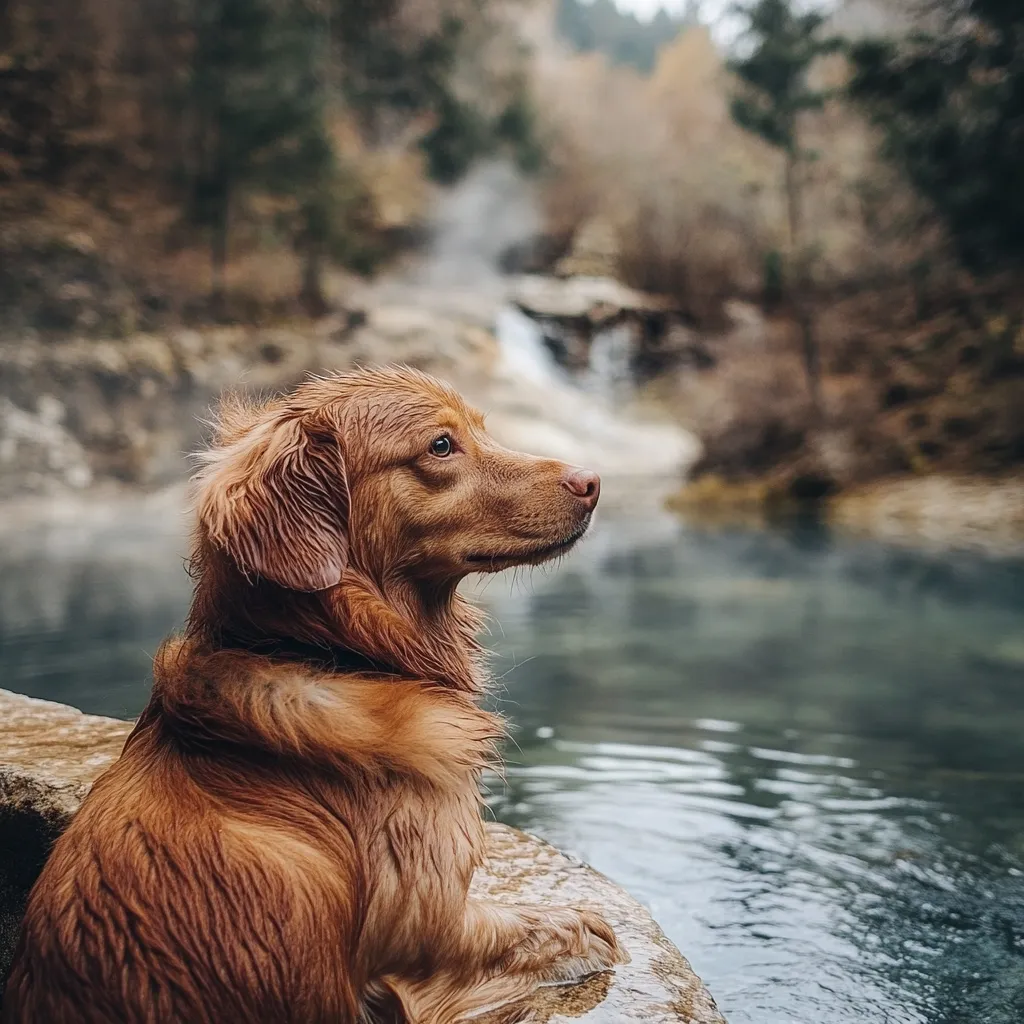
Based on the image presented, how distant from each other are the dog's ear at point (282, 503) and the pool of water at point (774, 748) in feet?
6.66

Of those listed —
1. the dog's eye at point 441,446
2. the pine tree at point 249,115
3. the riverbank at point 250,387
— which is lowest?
the dog's eye at point 441,446

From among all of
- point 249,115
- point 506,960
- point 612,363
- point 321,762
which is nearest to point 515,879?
point 506,960

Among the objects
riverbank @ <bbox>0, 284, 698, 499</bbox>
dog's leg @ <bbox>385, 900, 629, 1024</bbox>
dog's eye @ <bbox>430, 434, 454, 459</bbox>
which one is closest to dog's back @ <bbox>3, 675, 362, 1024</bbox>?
dog's leg @ <bbox>385, 900, 629, 1024</bbox>

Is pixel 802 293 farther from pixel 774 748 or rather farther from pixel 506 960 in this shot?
pixel 506 960

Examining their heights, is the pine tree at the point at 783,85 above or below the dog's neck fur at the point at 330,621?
above

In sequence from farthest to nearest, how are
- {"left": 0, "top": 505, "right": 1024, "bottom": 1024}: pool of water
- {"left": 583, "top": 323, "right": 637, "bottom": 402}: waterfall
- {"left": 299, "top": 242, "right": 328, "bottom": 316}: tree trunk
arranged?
{"left": 583, "top": 323, "right": 637, "bottom": 402}: waterfall → {"left": 299, "top": 242, "right": 328, "bottom": 316}: tree trunk → {"left": 0, "top": 505, "right": 1024, "bottom": 1024}: pool of water

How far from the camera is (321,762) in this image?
7.75ft

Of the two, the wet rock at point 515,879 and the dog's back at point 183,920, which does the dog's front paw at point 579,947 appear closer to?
the wet rock at point 515,879

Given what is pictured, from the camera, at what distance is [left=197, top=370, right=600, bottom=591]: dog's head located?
2.40m

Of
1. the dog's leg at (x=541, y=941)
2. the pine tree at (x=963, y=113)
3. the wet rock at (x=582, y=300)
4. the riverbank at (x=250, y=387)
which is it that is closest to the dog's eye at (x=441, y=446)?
the dog's leg at (x=541, y=941)

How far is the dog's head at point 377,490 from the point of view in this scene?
2396 mm

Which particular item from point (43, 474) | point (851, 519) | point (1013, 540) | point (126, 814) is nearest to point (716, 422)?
point (851, 519)

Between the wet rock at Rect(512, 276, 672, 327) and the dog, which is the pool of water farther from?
the wet rock at Rect(512, 276, 672, 327)

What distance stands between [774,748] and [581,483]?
402 cm
